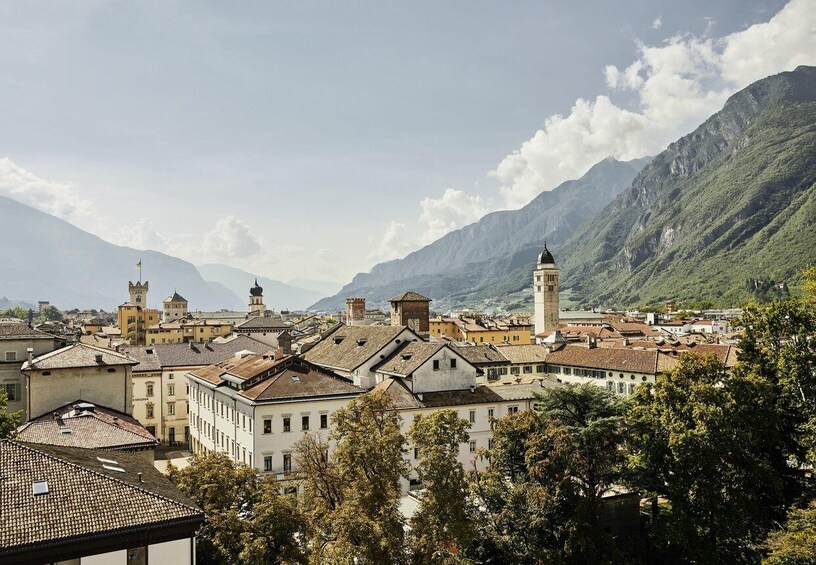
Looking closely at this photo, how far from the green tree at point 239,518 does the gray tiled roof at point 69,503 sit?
2.47m

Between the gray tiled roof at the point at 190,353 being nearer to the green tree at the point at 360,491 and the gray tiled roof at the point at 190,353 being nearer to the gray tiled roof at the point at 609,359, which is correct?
the gray tiled roof at the point at 609,359

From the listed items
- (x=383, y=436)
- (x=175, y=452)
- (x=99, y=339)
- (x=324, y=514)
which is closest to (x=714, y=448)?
(x=383, y=436)

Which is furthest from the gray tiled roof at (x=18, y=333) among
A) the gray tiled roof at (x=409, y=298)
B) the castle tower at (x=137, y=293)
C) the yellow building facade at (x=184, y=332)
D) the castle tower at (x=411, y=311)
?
the castle tower at (x=137, y=293)

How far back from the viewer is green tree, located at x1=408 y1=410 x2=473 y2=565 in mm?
21344

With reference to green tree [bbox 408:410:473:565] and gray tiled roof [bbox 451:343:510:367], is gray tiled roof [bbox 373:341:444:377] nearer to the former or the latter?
gray tiled roof [bbox 451:343:510:367]

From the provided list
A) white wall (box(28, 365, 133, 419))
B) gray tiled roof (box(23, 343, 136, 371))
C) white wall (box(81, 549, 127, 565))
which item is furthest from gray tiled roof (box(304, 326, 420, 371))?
white wall (box(81, 549, 127, 565))

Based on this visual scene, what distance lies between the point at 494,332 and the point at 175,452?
85.3m

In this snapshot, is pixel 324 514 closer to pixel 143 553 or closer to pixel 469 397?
pixel 143 553

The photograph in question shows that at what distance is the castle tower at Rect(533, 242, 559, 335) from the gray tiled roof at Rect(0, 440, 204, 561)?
13554 cm

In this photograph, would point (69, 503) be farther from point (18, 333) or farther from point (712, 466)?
point (18, 333)

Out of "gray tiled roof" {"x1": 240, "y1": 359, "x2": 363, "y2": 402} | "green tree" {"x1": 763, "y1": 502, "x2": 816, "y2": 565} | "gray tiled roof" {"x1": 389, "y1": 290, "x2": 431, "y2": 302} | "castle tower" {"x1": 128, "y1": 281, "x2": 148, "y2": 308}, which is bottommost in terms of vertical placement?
"green tree" {"x1": 763, "y1": 502, "x2": 816, "y2": 565}

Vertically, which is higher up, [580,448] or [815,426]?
[815,426]

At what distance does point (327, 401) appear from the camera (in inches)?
1668

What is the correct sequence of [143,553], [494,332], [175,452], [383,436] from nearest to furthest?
[143,553], [383,436], [175,452], [494,332]
